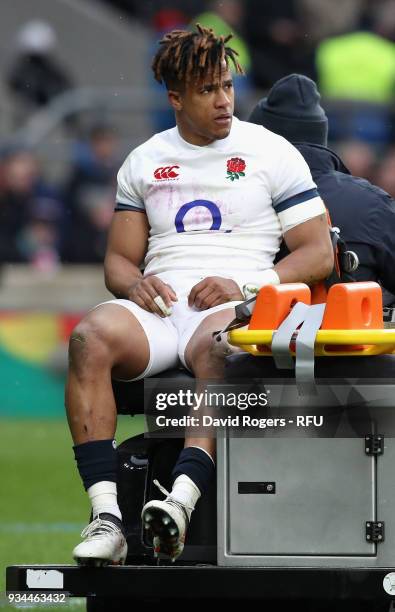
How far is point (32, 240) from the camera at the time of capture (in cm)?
1678

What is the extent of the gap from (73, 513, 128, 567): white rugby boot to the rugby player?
2.9 inches

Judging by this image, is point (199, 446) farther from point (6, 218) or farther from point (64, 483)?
point (6, 218)

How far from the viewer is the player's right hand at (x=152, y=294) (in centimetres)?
548

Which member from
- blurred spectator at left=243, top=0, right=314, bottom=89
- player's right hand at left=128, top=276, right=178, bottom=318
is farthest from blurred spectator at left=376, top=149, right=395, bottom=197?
player's right hand at left=128, top=276, right=178, bottom=318

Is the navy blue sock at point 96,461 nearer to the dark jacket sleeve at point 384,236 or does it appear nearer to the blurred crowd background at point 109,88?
the dark jacket sleeve at point 384,236

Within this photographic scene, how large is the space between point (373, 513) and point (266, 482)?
34cm

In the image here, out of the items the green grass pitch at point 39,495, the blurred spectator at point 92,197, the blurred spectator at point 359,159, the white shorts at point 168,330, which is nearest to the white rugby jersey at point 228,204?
the white shorts at point 168,330

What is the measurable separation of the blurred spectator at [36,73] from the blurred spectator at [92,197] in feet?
6.52

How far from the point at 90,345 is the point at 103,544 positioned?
2.24ft

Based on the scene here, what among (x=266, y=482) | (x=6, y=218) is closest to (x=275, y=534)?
(x=266, y=482)

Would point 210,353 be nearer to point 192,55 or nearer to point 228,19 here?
point 192,55

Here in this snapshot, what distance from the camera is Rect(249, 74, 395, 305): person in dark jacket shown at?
6.19 metres

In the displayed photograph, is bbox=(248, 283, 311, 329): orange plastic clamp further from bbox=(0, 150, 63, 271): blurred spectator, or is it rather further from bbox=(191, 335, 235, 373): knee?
bbox=(0, 150, 63, 271): blurred spectator

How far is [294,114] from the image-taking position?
6574 millimetres
